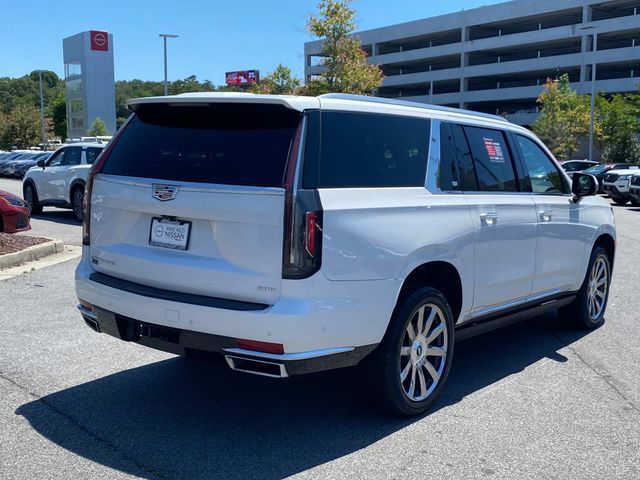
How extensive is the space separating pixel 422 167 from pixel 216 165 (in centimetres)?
146

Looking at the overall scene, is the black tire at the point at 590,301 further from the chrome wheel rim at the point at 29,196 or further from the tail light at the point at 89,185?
the chrome wheel rim at the point at 29,196

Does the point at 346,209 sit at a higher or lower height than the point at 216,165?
lower

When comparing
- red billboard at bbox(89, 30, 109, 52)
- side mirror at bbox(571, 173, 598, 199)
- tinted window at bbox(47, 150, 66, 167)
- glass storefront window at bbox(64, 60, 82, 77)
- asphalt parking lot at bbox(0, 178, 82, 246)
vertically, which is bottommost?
asphalt parking lot at bbox(0, 178, 82, 246)

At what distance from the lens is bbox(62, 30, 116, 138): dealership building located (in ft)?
281

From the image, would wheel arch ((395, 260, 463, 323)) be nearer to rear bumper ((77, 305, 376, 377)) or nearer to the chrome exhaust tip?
rear bumper ((77, 305, 376, 377))

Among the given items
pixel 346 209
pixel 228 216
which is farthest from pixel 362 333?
pixel 228 216

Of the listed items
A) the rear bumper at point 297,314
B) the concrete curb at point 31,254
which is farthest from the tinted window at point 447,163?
the concrete curb at point 31,254

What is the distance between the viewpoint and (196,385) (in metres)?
5.16

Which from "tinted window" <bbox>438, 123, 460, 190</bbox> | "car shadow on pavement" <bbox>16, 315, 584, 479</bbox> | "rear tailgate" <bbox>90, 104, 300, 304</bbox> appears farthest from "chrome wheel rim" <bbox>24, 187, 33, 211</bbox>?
"tinted window" <bbox>438, 123, 460, 190</bbox>

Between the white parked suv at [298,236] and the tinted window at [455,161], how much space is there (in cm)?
2

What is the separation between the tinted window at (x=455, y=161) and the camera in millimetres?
4953

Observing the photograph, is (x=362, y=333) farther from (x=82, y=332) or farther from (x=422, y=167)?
(x=82, y=332)

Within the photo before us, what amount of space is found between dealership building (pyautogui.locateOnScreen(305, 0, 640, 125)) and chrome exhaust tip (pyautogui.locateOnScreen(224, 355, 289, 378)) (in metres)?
54.6

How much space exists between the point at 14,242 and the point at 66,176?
590 cm
